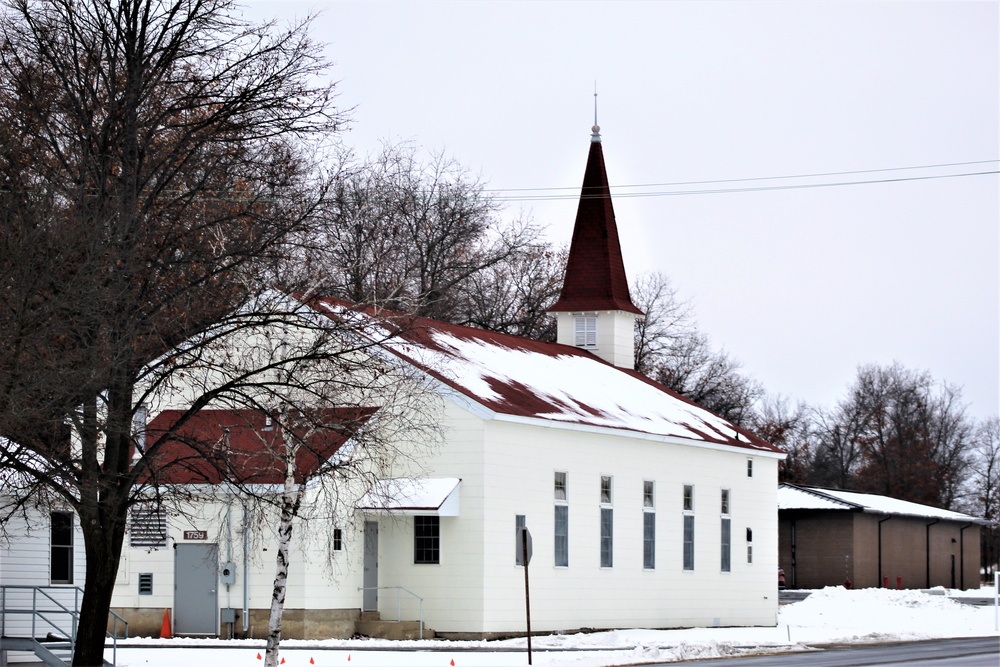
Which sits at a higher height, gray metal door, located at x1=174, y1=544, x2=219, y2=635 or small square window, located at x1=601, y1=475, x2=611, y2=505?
small square window, located at x1=601, y1=475, x2=611, y2=505

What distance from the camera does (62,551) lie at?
100ft

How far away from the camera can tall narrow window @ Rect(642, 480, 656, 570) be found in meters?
43.1

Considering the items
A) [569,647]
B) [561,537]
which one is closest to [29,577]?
[569,647]

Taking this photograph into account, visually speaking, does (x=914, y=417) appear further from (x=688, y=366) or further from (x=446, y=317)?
(x=446, y=317)

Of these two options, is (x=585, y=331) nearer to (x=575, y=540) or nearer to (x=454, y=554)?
(x=575, y=540)

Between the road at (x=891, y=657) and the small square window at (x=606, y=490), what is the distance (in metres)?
6.82

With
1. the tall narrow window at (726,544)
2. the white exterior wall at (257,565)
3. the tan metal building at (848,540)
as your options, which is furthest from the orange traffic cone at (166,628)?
the tan metal building at (848,540)

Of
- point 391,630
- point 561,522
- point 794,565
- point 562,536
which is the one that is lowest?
point 794,565

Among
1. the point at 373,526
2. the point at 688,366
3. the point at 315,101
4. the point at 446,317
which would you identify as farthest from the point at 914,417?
the point at 315,101

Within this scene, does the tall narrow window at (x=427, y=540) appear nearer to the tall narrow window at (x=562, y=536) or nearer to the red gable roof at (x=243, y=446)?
the red gable roof at (x=243, y=446)

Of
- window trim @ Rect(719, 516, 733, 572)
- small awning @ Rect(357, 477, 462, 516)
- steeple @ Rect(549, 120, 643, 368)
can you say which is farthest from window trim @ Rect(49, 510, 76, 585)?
steeple @ Rect(549, 120, 643, 368)

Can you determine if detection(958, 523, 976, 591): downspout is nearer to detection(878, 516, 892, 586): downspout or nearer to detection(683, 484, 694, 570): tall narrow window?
detection(878, 516, 892, 586): downspout

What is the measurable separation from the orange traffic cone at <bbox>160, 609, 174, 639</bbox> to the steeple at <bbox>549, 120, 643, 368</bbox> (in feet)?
72.7

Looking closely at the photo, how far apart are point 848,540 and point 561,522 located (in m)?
32.2
